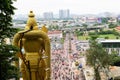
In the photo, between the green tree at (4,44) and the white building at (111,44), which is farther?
the white building at (111,44)

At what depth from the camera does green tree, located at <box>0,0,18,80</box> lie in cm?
575

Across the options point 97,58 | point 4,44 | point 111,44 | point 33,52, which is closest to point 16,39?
point 33,52

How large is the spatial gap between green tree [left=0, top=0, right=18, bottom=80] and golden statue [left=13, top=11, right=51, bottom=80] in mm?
320

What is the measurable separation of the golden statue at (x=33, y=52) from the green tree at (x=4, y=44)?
0.32 metres

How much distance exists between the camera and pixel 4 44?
5906 mm

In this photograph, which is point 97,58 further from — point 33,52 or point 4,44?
point 33,52

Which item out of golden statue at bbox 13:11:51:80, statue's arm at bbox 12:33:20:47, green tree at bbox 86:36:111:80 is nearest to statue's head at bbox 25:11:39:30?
golden statue at bbox 13:11:51:80

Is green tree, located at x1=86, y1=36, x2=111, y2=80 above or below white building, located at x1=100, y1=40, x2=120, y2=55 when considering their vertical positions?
above

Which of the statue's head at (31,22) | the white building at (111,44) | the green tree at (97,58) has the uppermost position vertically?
the statue's head at (31,22)

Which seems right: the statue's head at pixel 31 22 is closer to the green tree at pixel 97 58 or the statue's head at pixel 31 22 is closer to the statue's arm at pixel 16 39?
→ the statue's arm at pixel 16 39

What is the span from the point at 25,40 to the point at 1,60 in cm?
66

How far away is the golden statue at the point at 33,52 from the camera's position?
213 inches

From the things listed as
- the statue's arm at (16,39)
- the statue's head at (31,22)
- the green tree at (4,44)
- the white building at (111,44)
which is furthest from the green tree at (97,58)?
the white building at (111,44)

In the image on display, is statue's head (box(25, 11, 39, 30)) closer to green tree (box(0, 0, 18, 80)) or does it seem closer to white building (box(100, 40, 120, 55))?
green tree (box(0, 0, 18, 80))
